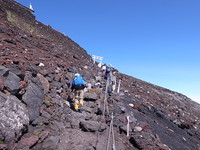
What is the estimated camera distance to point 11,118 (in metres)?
5.36

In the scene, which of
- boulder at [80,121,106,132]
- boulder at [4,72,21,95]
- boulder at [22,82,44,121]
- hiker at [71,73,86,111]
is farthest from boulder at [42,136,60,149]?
A: hiker at [71,73,86,111]

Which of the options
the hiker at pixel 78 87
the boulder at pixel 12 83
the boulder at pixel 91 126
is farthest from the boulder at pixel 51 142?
the hiker at pixel 78 87

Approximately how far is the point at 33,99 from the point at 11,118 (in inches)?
64.2

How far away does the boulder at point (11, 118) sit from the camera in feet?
16.3

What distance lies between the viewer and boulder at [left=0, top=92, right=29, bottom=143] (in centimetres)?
496

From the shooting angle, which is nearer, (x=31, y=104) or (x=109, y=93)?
(x=31, y=104)

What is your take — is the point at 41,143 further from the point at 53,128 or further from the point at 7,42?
the point at 7,42

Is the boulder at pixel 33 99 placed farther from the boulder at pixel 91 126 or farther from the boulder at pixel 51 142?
the boulder at pixel 91 126

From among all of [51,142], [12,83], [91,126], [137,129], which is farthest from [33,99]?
[137,129]

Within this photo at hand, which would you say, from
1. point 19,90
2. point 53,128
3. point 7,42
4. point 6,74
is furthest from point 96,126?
point 7,42

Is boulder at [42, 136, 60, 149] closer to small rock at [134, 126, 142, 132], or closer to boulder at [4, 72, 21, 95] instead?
boulder at [4, 72, 21, 95]

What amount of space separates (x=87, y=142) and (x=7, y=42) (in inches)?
388

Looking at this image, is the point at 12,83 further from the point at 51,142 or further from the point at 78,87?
the point at 78,87

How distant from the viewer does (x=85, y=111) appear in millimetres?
9023
